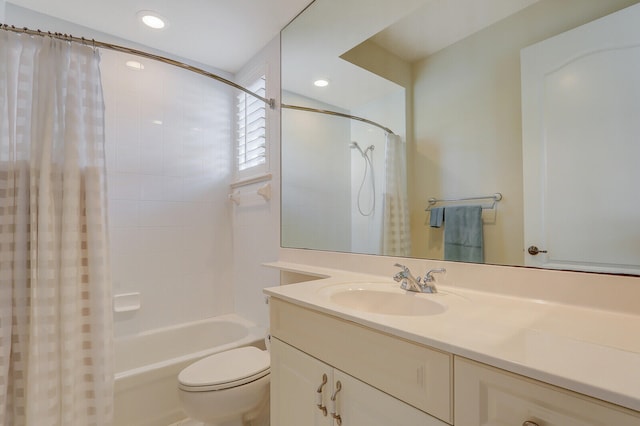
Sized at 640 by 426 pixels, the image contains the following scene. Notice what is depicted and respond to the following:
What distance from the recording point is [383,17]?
54.7 inches

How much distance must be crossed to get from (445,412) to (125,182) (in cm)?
223

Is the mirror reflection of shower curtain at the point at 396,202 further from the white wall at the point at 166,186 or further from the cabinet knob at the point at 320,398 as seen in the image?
the white wall at the point at 166,186

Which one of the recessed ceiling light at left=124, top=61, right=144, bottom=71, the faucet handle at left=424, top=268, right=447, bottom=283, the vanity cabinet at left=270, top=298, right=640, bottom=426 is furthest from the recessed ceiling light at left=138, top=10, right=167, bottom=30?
the faucet handle at left=424, top=268, right=447, bottom=283

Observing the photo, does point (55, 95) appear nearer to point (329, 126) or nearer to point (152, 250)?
point (152, 250)

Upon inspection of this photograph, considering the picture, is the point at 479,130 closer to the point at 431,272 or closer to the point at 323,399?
the point at 431,272

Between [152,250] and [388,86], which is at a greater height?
[388,86]

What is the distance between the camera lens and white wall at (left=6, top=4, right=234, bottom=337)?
1975 mm

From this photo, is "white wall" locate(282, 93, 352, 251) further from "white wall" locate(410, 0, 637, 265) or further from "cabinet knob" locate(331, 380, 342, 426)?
"cabinet knob" locate(331, 380, 342, 426)

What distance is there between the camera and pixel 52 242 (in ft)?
4.07

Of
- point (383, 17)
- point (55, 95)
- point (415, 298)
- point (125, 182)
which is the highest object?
point (383, 17)

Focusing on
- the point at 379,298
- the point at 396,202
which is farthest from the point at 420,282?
the point at 396,202

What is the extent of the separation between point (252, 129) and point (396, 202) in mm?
1422

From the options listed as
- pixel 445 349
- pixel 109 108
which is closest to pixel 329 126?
pixel 445 349

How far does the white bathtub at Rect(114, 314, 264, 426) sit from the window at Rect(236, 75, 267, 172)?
1.25 m
